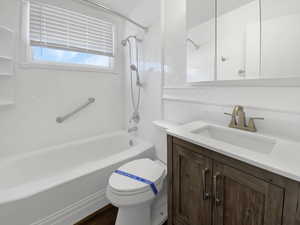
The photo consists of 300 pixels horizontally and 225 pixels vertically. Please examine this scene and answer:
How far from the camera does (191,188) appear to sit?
33.7 inches

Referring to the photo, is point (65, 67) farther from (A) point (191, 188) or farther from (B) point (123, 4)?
(A) point (191, 188)

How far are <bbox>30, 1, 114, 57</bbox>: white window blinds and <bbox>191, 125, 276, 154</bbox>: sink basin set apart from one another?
1866 mm

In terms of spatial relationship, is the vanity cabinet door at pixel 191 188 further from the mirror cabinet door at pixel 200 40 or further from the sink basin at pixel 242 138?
the mirror cabinet door at pixel 200 40

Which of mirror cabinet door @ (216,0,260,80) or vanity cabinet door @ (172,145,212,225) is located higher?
mirror cabinet door @ (216,0,260,80)

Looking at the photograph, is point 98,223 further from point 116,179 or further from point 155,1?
point 155,1

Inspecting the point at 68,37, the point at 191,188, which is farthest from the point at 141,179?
the point at 68,37

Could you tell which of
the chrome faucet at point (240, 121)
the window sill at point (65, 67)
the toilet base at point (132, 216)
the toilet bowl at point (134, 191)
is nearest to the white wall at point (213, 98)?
the chrome faucet at point (240, 121)

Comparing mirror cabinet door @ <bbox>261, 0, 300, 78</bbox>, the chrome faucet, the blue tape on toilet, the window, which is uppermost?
the window

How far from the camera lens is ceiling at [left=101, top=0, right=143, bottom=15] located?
196 cm

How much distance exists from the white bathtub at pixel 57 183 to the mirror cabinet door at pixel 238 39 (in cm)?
119

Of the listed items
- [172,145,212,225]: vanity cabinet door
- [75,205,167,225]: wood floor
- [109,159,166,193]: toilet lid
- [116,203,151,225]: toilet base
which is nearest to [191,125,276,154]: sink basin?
[172,145,212,225]: vanity cabinet door

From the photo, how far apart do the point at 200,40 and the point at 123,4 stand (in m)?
1.39

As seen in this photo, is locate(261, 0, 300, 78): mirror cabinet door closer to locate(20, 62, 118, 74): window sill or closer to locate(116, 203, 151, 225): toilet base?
locate(116, 203, 151, 225): toilet base

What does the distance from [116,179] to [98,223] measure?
543mm
